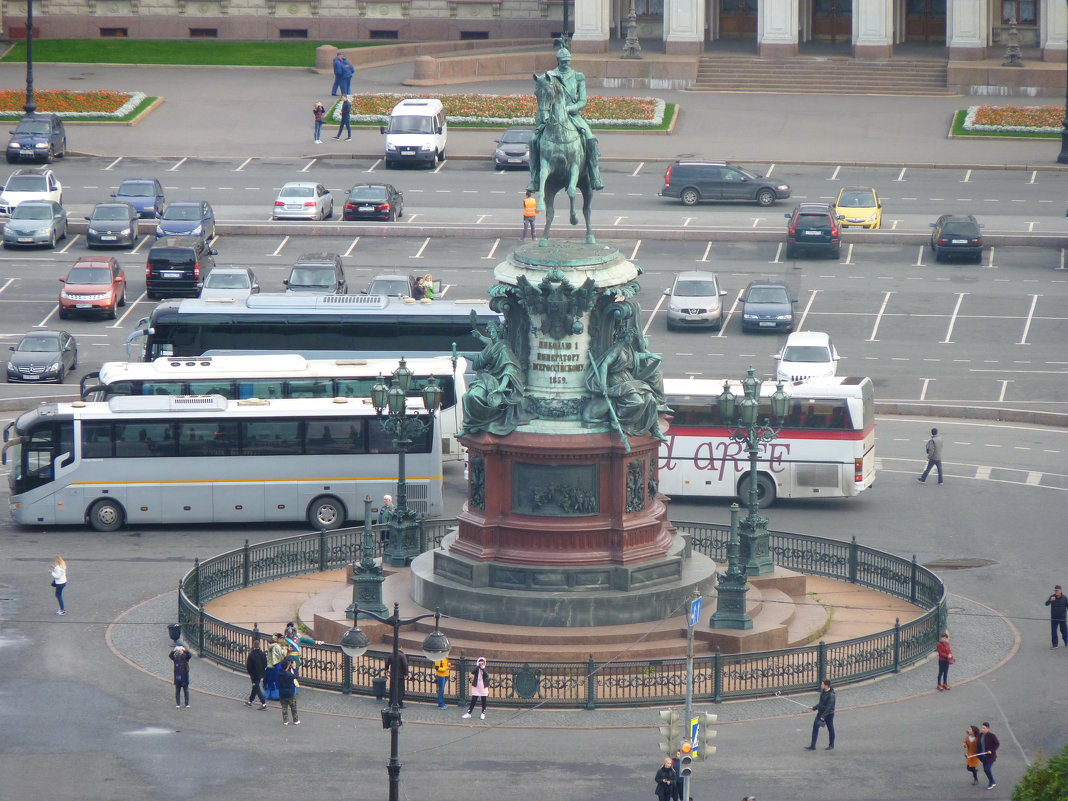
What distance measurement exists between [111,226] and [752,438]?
36.3 metres

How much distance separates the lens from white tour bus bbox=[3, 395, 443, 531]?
1834 inches

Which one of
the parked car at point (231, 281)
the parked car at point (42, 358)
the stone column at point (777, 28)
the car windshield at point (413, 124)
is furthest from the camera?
the stone column at point (777, 28)

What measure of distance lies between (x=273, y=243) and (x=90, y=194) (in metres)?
9.34

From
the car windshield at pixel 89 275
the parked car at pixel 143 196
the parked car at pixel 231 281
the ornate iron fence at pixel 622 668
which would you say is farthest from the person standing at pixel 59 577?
the parked car at pixel 143 196

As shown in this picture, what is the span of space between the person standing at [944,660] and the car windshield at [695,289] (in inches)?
1078

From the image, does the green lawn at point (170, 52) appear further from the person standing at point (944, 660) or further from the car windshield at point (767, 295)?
the person standing at point (944, 660)

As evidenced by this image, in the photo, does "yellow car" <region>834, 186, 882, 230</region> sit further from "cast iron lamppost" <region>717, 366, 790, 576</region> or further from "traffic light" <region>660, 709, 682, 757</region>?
"traffic light" <region>660, 709, 682, 757</region>

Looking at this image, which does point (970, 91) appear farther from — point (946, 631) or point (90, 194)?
point (946, 631)

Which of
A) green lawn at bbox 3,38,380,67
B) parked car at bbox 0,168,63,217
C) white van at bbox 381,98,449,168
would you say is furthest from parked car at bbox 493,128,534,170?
green lawn at bbox 3,38,380,67

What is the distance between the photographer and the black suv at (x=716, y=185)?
75.2 m

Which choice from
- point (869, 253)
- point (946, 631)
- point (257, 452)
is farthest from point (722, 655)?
point (869, 253)

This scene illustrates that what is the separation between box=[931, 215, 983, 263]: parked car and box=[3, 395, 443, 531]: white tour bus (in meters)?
26.1

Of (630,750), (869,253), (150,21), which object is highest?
(150,21)

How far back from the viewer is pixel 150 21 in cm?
10488
